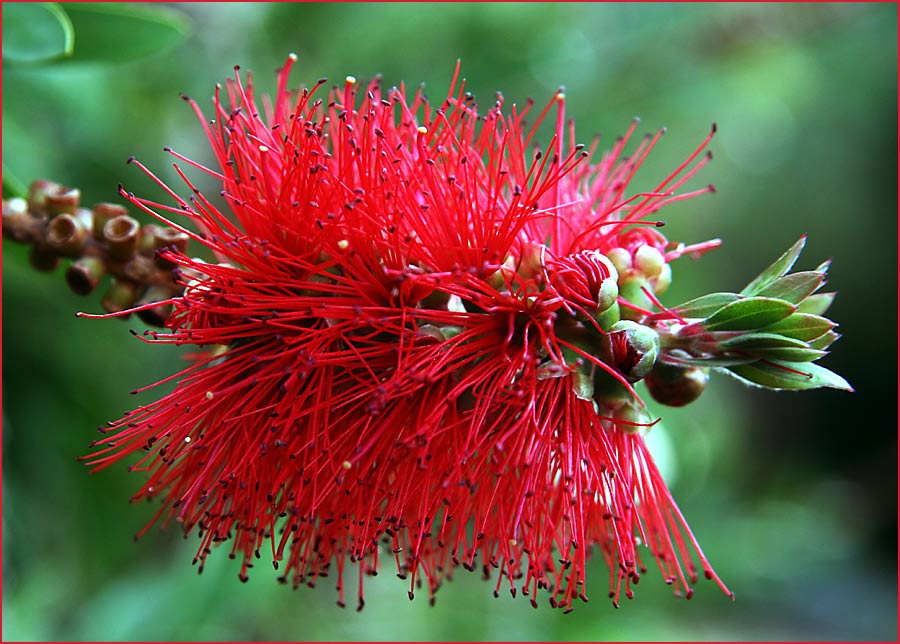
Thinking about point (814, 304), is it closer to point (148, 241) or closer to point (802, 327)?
point (802, 327)

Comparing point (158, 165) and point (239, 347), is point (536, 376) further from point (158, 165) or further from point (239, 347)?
point (158, 165)

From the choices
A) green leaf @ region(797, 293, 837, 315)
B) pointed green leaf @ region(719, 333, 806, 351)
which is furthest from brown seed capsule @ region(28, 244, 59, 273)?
green leaf @ region(797, 293, 837, 315)

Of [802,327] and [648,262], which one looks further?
[648,262]

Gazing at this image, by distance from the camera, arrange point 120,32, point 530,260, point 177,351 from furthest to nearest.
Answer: point 177,351, point 120,32, point 530,260

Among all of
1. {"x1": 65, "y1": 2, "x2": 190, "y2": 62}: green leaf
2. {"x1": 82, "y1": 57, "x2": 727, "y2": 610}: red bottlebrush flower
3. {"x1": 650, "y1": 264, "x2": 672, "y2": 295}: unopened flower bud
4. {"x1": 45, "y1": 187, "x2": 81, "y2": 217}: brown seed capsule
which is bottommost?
{"x1": 82, "y1": 57, "x2": 727, "y2": 610}: red bottlebrush flower

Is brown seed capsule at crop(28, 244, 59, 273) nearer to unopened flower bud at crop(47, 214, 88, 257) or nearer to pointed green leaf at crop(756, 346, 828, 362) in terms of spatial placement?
unopened flower bud at crop(47, 214, 88, 257)

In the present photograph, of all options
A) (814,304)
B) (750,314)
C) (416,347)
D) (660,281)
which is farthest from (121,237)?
(814,304)

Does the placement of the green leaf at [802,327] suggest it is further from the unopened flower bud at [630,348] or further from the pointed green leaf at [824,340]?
the unopened flower bud at [630,348]
